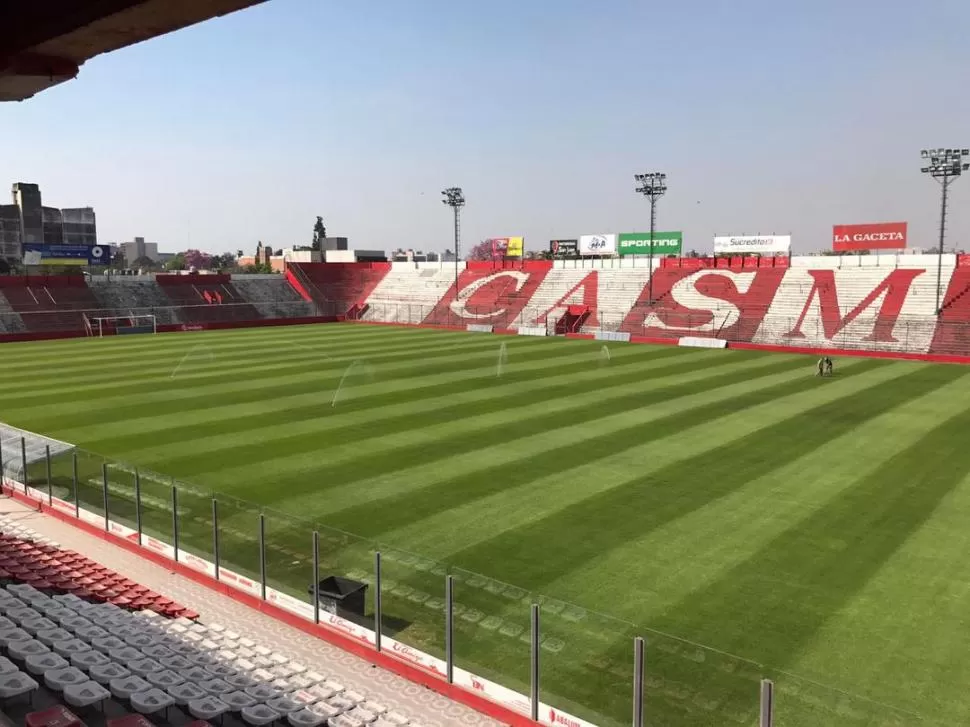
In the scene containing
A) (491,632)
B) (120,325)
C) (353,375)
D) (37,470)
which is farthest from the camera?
(120,325)

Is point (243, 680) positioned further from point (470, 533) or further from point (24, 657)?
point (470, 533)

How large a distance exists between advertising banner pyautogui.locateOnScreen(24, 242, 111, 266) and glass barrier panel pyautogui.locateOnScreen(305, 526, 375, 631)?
239 feet

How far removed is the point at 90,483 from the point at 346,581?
A: 23.8 feet

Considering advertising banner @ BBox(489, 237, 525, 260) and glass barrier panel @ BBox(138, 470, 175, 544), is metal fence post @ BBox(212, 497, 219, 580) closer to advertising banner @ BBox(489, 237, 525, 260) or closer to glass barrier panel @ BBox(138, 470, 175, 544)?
glass barrier panel @ BBox(138, 470, 175, 544)

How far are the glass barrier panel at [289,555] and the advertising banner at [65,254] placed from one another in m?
72.0

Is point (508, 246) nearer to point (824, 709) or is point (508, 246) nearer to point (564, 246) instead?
point (564, 246)

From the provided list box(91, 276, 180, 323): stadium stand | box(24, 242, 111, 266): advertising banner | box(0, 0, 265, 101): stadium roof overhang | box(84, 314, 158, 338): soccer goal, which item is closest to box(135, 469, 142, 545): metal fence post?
box(0, 0, 265, 101): stadium roof overhang

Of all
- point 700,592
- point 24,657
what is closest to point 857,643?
point 700,592

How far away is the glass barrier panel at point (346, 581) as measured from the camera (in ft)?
34.8

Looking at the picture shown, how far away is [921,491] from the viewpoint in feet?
57.0

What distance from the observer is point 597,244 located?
93000 mm

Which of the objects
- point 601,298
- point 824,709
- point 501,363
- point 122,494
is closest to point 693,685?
point 824,709

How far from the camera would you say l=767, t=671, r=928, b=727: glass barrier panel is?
19.0 ft

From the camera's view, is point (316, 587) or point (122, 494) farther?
point (122, 494)
